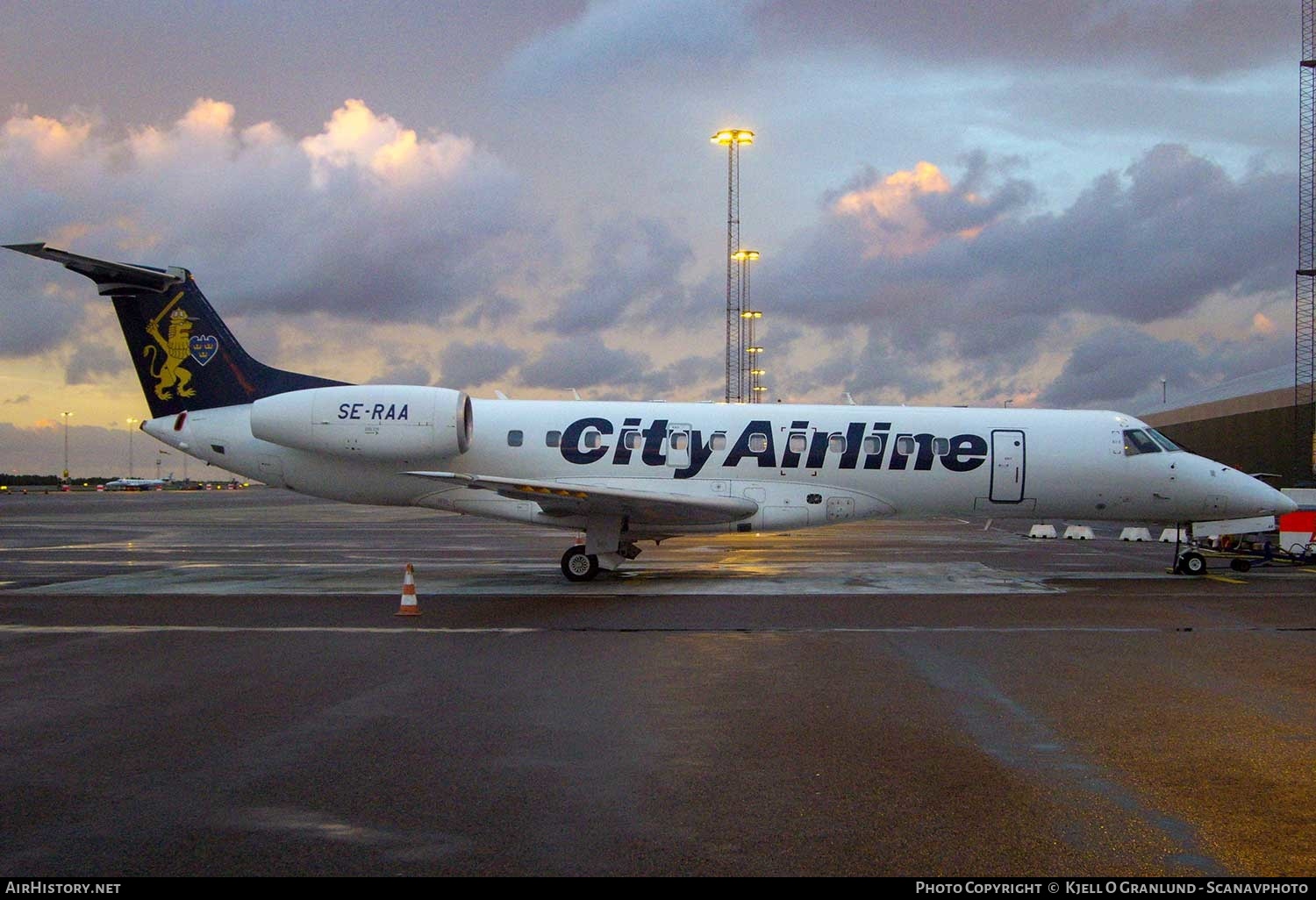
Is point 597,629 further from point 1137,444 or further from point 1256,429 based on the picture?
point 1256,429

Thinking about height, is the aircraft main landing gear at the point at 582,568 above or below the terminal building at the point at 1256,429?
below

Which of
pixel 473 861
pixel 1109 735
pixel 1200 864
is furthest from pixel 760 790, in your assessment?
pixel 1109 735

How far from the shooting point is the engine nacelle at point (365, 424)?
1727 centimetres

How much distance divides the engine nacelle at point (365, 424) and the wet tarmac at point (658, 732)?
292 cm

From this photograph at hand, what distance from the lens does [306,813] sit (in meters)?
5.21

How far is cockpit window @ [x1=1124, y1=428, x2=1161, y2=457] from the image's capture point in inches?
725

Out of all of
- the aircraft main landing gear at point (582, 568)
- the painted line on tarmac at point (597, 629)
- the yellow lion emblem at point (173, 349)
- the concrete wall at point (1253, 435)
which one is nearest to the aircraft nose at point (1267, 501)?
the painted line on tarmac at point (597, 629)

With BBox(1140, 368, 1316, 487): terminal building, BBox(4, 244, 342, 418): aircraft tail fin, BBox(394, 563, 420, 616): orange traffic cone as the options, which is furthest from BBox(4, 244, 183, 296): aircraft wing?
BBox(1140, 368, 1316, 487): terminal building

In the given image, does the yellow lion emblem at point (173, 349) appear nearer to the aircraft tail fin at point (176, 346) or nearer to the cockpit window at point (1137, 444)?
the aircraft tail fin at point (176, 346)

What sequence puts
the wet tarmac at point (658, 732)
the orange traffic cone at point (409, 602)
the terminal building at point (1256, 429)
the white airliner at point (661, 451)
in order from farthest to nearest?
the terminal building at point (1256, 429)
the white airliner at point (661, 451)
the orange traffic cone at point (409, 602)
the wet tarmac at point (658, 732)

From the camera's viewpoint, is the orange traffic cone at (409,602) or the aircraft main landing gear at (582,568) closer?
the orange traffic cone at (409,602)

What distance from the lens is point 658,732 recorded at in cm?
697

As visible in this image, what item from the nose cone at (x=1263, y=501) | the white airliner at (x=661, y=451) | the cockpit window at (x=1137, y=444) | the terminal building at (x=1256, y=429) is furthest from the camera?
the terminal building at (x=1256, y=429)

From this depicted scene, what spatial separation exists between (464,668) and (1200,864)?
654 centimetres
